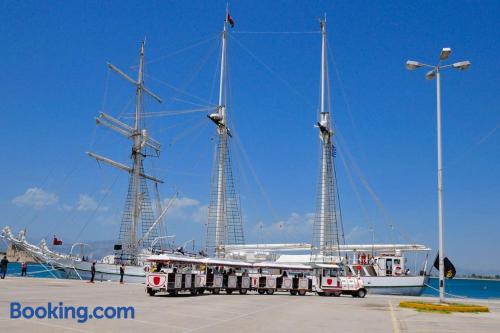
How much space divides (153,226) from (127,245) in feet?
16.3

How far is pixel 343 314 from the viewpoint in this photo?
22.4 meters

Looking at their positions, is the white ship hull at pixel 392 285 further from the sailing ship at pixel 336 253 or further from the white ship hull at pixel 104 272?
the white ship hull at pixel 104 272

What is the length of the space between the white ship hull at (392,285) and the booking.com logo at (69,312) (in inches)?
1397

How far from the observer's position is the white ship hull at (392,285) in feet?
170

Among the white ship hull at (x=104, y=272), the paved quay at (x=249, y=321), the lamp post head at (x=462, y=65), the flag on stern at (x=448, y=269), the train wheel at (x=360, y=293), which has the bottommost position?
the white ship hull at (x=104, y=272)

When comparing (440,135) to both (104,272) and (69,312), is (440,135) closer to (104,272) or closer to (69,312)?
(69,312)

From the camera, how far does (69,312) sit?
18.7 meters

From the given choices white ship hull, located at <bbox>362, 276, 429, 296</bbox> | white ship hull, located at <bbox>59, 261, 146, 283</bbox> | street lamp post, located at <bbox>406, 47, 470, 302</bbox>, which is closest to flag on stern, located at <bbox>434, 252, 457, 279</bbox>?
street lamp post, located at <bbox>406, 47, 470, 302</bbox>

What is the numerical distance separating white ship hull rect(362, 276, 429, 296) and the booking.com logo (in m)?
35.5

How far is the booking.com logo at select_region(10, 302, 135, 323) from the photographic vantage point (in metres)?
17.1

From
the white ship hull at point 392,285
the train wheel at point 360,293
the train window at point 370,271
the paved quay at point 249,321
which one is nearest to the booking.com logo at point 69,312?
the paved quay at point 249,321

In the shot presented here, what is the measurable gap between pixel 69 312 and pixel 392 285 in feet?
129

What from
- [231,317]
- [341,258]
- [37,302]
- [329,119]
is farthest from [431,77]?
[329,119]

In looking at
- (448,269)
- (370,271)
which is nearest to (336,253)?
(370,271)
